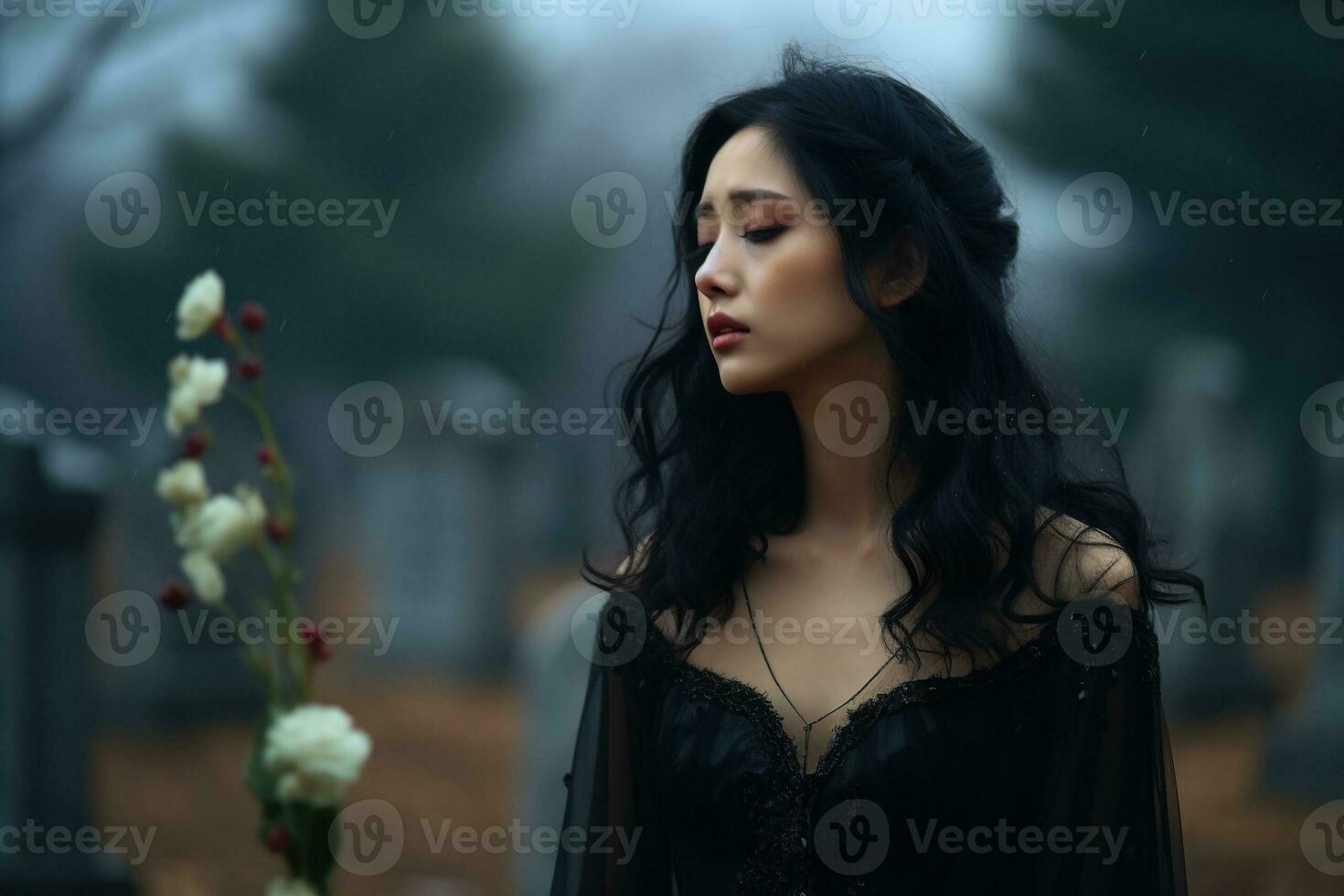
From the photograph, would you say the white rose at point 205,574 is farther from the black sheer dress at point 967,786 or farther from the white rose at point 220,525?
the black sheer dress at point 967,786

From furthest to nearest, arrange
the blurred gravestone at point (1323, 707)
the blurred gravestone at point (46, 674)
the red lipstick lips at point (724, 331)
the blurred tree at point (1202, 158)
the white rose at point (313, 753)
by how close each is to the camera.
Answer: the blurred tree at point (1202, 158), the blurred gravestone at point (1323, 707), the blurred gravestone at point (46, 674), the red lipstick lips at point (724, 331), the white rose at point (313, 753)

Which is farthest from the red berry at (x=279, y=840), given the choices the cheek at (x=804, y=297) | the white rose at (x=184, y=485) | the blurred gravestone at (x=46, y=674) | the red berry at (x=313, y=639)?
the blurred gravestone at (x=46, y=674)

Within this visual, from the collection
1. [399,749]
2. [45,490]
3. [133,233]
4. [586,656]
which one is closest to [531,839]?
[586,656]

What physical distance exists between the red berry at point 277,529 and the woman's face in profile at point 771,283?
904 millimetres

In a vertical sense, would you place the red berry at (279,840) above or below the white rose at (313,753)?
below

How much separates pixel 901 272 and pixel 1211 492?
3369 mm

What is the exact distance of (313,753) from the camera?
101cm

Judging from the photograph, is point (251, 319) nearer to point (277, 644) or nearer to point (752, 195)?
point (277, 644)

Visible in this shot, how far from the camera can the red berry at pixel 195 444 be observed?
1.07 m

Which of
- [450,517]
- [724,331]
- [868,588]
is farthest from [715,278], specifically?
[450,517]

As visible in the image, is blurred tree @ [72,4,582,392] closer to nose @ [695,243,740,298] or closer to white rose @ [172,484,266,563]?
nose @ [695,243,740,298]

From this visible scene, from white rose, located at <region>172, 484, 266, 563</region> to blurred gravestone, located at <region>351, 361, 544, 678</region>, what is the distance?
3.80 m

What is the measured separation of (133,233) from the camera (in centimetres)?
486

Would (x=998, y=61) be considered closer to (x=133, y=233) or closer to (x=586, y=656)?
(x=586, y=656)
